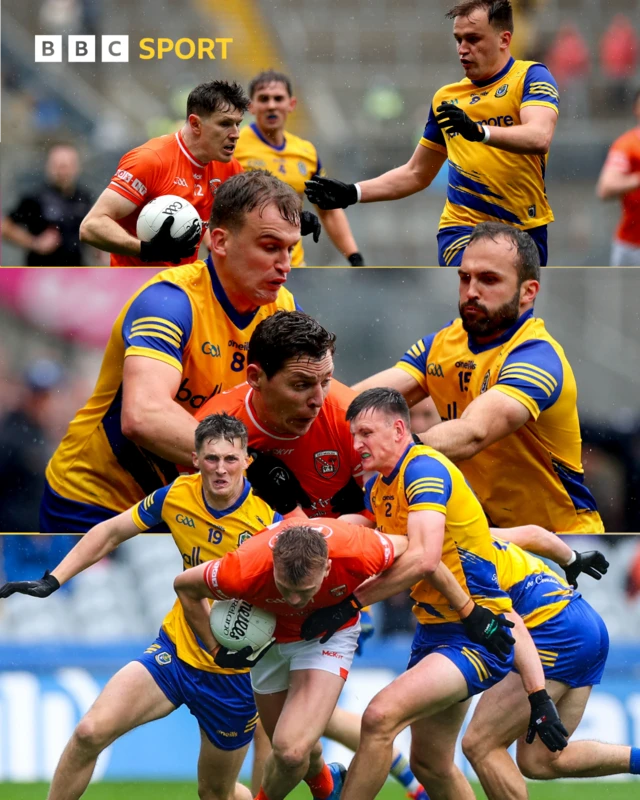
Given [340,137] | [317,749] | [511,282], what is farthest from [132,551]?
[340,137]

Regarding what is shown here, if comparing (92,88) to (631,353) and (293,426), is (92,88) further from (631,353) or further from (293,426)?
(293,426)

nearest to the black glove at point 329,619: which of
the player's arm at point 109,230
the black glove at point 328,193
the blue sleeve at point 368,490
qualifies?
the blue sleeve at point 368,490

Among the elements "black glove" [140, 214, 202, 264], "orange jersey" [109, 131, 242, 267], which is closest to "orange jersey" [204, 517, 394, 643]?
"black glove" [140, 214, 202, 264]

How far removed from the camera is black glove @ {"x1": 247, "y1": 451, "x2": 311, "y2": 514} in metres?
4.50

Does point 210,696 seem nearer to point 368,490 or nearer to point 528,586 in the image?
point 368,490

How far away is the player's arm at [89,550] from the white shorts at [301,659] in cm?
72

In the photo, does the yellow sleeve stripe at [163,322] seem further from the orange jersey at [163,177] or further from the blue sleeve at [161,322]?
the orange jersey at [163,177]

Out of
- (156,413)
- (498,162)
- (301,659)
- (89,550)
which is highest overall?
(498,162)

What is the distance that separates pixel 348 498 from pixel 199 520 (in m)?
0.63

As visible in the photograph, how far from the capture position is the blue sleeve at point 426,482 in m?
4.04

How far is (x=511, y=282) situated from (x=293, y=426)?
118 centimetres

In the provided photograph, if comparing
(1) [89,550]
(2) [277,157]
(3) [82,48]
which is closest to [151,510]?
(1) [89,550]

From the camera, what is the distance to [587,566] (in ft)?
16.4

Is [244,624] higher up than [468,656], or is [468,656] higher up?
[244,624]
